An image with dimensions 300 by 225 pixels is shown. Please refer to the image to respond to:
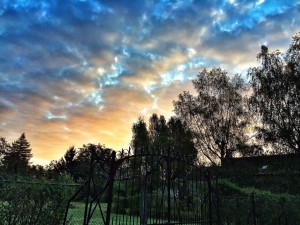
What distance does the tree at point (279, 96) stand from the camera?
2814cm

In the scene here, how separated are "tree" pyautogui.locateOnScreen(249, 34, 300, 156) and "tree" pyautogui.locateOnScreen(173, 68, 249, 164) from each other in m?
5.02

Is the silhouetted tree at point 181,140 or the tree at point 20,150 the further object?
the tree at point 20,150

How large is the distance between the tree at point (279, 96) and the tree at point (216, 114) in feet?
16.5

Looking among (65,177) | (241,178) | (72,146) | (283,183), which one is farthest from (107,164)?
(72,146)

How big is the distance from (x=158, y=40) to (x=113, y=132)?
8707 mm

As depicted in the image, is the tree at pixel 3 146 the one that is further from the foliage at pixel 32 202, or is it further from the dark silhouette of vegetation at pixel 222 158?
the foliage at pixel 32 202

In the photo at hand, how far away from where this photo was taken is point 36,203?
929cm

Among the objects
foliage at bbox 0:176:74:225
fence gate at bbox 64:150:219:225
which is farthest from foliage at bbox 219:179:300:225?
foliage at bbox 0:176:74:225

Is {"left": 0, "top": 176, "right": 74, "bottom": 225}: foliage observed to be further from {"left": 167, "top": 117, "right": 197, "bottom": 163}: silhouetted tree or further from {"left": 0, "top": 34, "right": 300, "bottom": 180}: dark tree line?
{"left": 167, "top": 117, "right": 197, "bottom": 163}: silhouetted tree

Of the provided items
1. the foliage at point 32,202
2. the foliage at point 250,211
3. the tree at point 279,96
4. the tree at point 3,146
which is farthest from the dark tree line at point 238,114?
the tree at point 3,146

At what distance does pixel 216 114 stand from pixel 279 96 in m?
8.51

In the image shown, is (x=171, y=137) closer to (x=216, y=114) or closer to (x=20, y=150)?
(x=216, y=114)

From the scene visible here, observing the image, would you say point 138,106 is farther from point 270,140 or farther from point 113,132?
point 270,140

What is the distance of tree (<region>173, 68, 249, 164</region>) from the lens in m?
35.4
